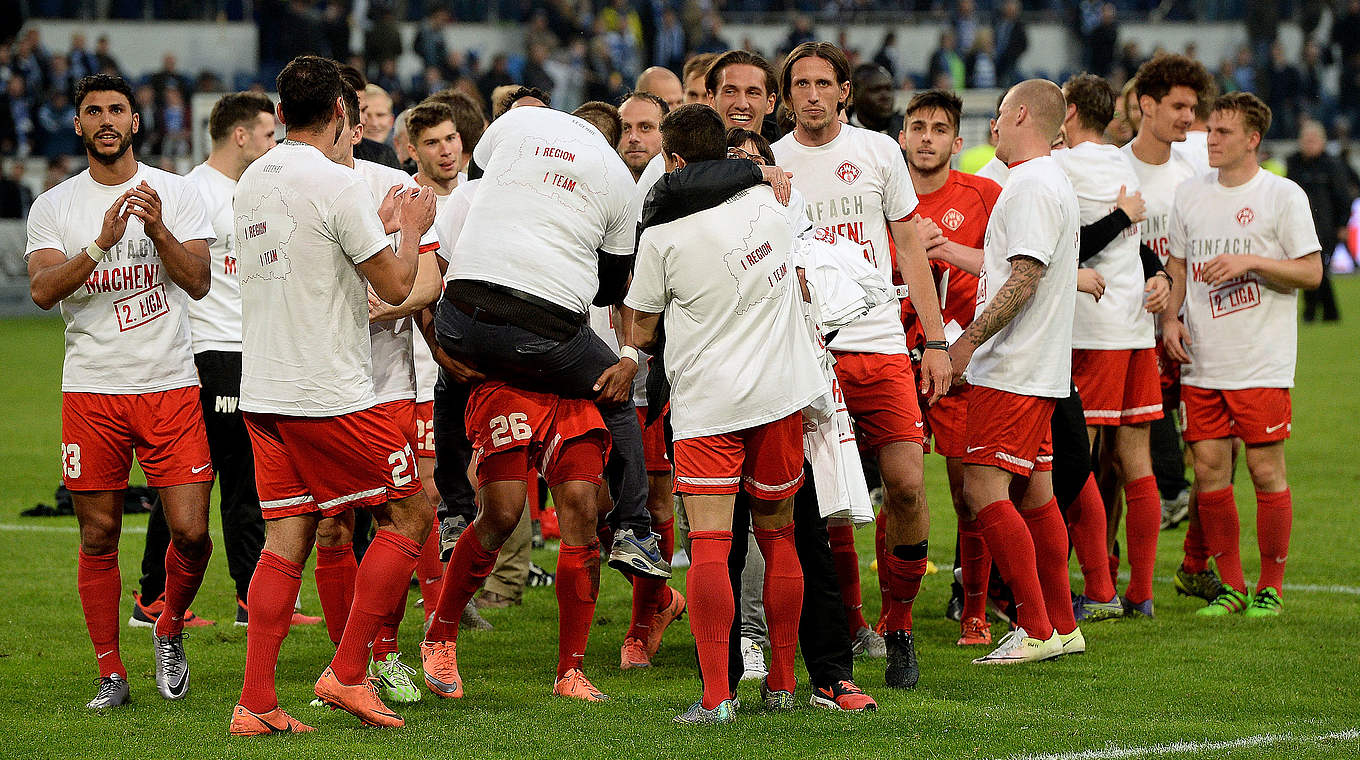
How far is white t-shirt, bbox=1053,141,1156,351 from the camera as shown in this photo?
23.7 feet

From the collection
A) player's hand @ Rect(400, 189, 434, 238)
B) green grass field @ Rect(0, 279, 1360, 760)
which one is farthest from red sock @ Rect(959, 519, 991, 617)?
player's hand @ Rect(400, 189, 434, 238)

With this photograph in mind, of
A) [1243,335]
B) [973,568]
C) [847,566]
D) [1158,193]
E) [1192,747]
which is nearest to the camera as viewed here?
[1192,747]

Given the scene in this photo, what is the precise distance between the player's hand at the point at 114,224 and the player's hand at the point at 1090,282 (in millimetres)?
4136

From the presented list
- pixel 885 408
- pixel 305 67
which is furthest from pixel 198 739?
pixel 885 408

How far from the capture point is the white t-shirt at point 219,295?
7.25 meters

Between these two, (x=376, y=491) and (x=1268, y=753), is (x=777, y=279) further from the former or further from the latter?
(x=1268, y=753)

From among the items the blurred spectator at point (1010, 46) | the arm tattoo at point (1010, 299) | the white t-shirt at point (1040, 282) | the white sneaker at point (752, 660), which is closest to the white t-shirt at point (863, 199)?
the arm tattoo at point (1010, 299)

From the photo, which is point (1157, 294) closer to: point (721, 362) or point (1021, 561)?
point (1021, 561)

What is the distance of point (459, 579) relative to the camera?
234 inches

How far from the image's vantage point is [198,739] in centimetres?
515


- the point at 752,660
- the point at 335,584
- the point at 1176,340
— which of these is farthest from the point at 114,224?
the point at 1176,340

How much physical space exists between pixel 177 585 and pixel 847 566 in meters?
2.70

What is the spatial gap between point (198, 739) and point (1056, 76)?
89.6 feet

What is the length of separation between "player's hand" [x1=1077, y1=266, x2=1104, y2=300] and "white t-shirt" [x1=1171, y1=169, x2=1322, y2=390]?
2.31 feet
